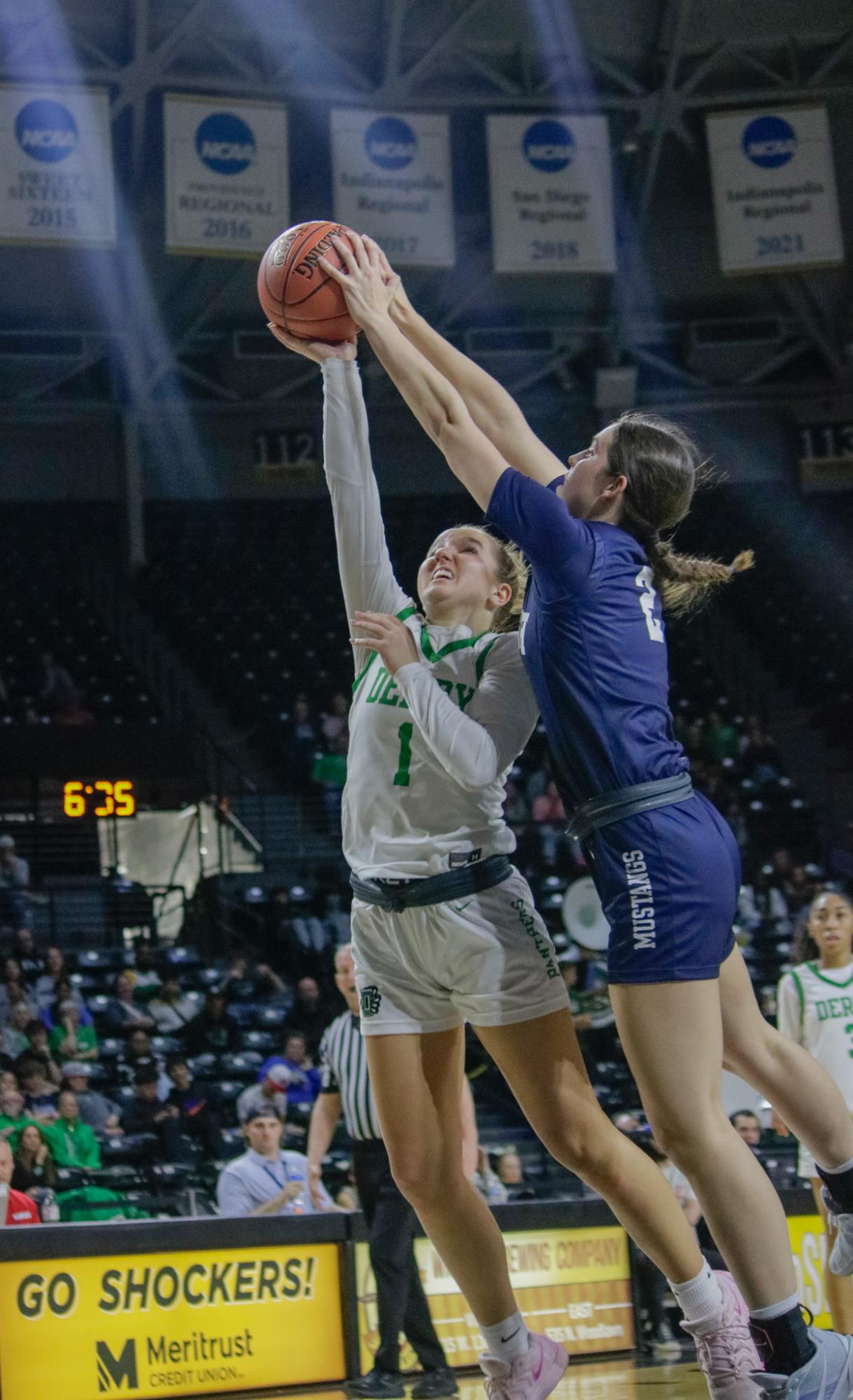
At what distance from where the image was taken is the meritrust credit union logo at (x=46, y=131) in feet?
48.2

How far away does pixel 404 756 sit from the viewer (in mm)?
3762

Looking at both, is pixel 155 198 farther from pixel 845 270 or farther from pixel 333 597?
pixel 845 270

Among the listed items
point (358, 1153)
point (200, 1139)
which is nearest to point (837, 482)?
point (200, 1139)

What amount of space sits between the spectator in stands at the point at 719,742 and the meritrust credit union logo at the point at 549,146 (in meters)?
6.58

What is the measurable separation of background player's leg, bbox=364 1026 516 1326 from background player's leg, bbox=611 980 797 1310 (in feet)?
2.00

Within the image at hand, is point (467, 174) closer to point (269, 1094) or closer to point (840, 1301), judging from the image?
point (269, 1094)

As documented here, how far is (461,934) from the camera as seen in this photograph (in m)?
3.59

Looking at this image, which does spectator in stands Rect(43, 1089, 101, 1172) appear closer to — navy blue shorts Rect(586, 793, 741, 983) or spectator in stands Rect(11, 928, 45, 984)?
spectator in stands Rect(11, 928, 45, 984)

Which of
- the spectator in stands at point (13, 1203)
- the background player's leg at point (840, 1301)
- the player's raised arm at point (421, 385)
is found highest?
the player's raised arm at point (421, 385)

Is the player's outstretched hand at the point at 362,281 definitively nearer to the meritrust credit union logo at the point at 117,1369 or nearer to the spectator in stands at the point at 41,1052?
the meritrust credit union logo at the point at 117,1369

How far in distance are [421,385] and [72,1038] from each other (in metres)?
9.74

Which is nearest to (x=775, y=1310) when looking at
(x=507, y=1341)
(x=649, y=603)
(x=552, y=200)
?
(x=507, y=1341)

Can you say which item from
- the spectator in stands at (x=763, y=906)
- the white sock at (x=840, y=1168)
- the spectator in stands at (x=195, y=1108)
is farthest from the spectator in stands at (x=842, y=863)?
the white sock at (x=840, y=1168)

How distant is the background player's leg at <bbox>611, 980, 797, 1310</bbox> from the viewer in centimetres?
317
